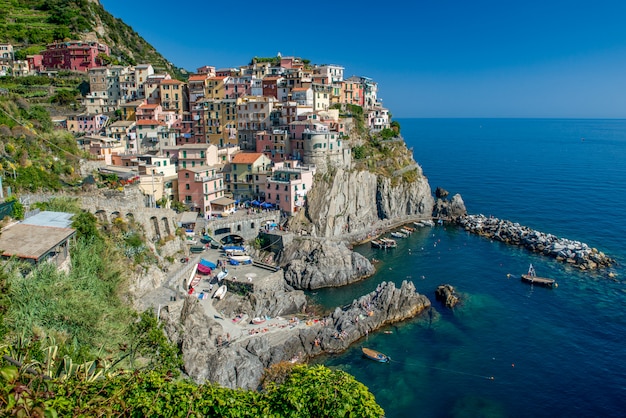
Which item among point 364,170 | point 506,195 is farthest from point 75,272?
point 506,195

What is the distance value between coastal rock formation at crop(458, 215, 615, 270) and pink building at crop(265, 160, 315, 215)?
2540 centimetres

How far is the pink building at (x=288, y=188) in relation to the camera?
181ft

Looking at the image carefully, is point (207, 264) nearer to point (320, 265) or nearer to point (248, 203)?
point (320, 265)

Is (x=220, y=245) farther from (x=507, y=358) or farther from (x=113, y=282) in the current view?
(x=507, y=358)

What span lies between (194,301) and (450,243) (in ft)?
121

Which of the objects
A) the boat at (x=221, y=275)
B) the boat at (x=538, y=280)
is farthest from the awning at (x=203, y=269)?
the boat at (x=538, y=280)

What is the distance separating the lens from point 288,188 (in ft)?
180

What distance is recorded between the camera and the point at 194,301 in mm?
33719

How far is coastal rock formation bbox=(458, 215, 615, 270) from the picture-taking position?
50.3m

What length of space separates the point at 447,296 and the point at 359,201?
2300 centimetres

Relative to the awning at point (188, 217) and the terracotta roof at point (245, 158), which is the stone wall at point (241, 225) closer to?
the awning at point (188, 217)

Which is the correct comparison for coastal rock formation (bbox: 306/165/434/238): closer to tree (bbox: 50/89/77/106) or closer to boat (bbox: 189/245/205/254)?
boat (bbox: 189/245/205/254)

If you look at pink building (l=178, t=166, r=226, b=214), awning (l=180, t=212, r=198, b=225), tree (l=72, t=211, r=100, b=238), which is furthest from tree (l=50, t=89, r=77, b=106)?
tree (l=72, t=211, r=100, b=238)

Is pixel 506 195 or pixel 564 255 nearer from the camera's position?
pixel 564 255
